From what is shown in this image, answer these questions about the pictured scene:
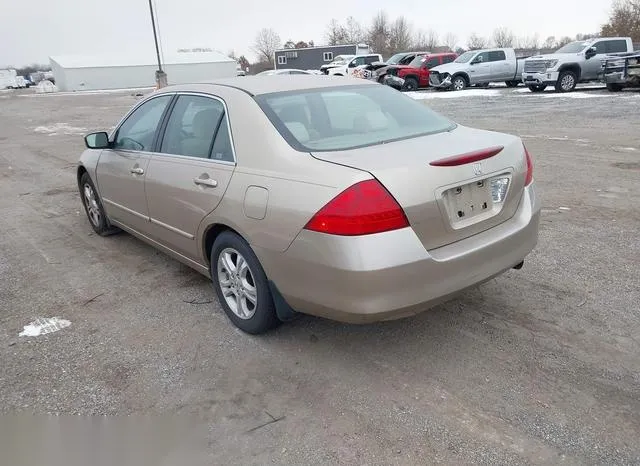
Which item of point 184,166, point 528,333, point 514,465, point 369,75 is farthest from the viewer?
point 369,75

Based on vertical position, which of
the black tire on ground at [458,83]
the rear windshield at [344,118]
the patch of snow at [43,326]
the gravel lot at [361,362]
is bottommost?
the gravel lot at [361,362]

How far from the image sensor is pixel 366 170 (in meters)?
2.74

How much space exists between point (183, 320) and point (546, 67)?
2095cm

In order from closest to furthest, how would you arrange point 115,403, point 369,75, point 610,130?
point 115,403 → point 610,130 → point 369,75

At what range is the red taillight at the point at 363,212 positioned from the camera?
8.71 ft

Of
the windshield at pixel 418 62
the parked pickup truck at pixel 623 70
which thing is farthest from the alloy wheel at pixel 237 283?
the windshield at pixel 418 62

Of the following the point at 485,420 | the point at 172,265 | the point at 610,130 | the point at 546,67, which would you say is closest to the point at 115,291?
the point at 172,265

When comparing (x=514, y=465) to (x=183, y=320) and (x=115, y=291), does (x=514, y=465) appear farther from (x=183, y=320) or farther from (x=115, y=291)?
(x=115, y=291)

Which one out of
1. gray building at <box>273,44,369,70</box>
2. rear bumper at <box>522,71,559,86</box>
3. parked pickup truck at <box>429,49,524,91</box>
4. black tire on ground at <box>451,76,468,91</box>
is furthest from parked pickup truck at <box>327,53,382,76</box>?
gray building at <box>273,44,369,70</box>

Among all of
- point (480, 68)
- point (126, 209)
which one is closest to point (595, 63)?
point (480, 68)

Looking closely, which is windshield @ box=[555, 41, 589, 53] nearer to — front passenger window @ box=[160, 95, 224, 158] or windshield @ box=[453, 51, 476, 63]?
windshield @ box=[453, 51, 476, 63]

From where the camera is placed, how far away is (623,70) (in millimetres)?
18781

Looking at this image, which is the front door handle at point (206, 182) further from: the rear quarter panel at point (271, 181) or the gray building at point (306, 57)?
the gray building at point (306, 57)

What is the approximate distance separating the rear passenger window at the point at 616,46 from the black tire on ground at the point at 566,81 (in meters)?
1.78
